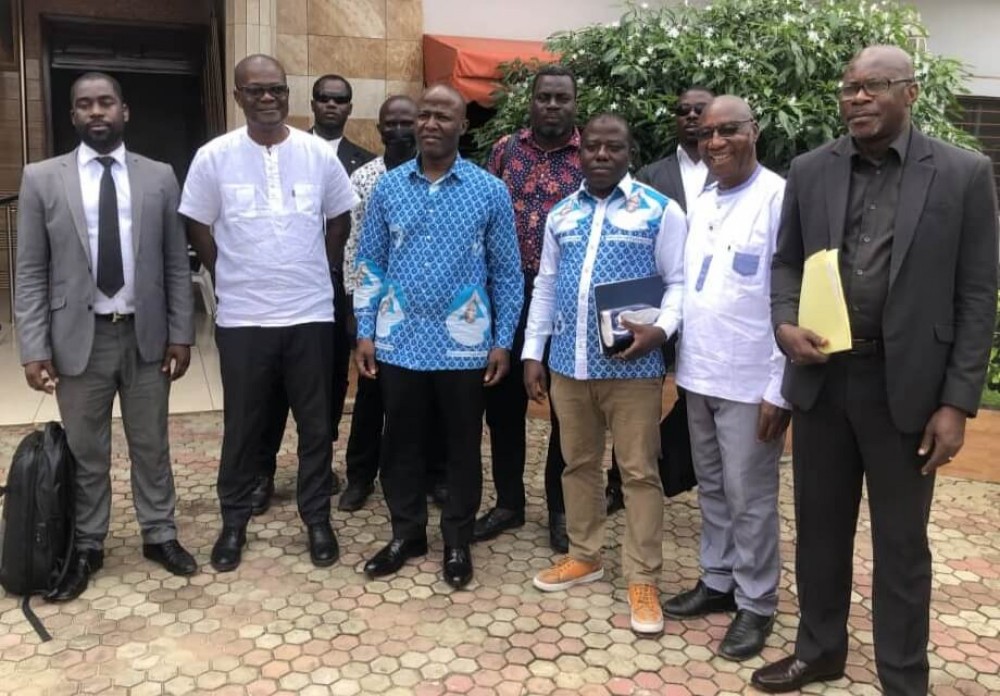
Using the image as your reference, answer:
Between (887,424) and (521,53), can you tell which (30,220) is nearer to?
(887,424)

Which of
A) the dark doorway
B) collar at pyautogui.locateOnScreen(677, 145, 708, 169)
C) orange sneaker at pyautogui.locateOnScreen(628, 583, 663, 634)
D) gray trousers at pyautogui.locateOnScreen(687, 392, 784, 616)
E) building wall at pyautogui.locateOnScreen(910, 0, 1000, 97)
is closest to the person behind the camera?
gray trousers at pyautogui.locateOnScreen(687, 392, 784, 616)

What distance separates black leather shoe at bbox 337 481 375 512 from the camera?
4.40m

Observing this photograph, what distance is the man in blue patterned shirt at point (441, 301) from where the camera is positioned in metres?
3.43

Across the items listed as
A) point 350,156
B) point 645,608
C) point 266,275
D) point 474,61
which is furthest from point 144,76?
point 645,608

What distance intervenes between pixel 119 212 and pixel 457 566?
6.45 feet

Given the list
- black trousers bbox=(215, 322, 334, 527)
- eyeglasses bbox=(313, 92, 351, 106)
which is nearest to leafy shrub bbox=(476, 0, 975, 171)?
eyeglasses bbox=(313, 92, 351, 106)

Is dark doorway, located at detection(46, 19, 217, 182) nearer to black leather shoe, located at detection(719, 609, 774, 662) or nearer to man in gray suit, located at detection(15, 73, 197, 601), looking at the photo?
man in gray suit, located at detection(15, 73, 197, 601)

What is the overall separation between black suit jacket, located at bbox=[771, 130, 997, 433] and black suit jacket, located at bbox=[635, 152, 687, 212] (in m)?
1.44

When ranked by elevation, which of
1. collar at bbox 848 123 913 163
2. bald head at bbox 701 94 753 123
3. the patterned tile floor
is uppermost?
bald head at bbox 701 94 753 123

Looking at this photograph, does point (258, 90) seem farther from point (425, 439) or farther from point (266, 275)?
point (425, 439)

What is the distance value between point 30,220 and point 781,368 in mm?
2808

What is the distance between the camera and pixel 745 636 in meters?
3.15

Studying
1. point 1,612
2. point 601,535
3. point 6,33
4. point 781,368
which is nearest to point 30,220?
point 1,612

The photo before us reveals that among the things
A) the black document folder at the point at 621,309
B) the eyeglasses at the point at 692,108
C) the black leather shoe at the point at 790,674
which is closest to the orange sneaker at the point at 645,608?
the black leather shoe at the point at 790,674
